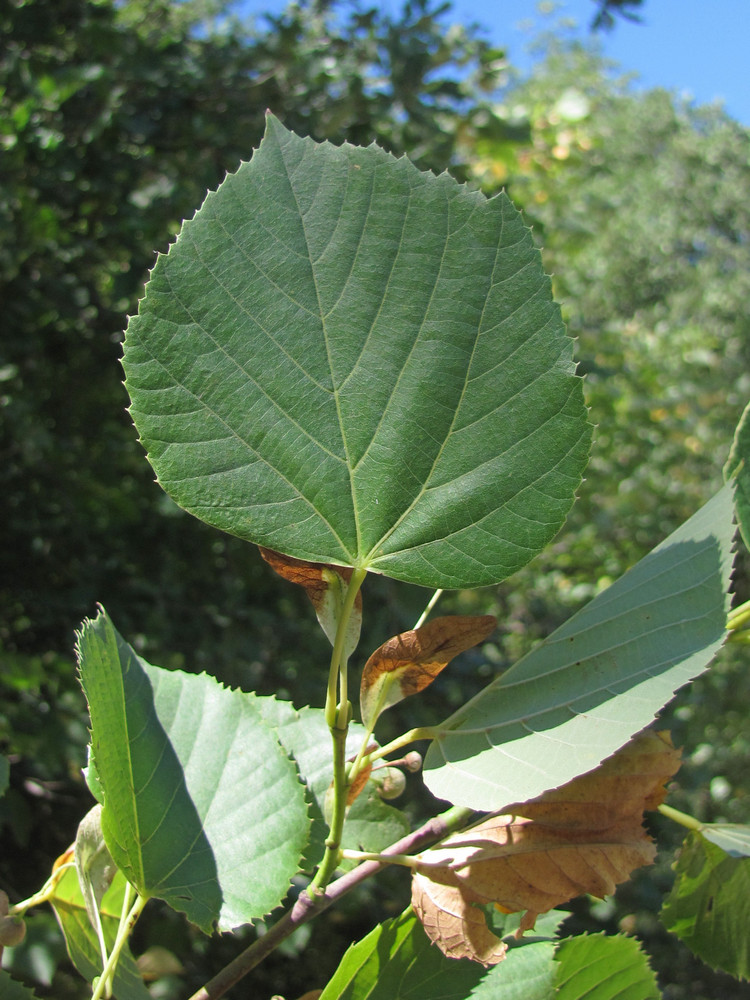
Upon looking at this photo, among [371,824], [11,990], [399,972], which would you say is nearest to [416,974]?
[399,972]

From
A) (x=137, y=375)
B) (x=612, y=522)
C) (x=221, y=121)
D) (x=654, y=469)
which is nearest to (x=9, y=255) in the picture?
(x=221, y=121)

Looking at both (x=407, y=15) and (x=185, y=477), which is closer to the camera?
(x=185, y=477)

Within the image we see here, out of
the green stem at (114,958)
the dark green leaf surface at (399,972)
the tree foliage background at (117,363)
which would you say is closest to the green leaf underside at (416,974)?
the dark green leaf surface at (399,972)

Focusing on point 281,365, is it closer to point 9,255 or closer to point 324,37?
point 9,255

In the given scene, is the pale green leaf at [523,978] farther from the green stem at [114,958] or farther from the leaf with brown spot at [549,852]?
the green stem at [114,958]

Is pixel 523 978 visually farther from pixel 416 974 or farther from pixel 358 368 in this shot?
pixel 358 368

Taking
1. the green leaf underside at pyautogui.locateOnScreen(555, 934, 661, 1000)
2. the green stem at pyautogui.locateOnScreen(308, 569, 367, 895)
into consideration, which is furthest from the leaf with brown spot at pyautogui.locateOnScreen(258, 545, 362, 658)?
the green leaf underside at pyautogui.locateOnScreen(555, 934, 661, 1000)
